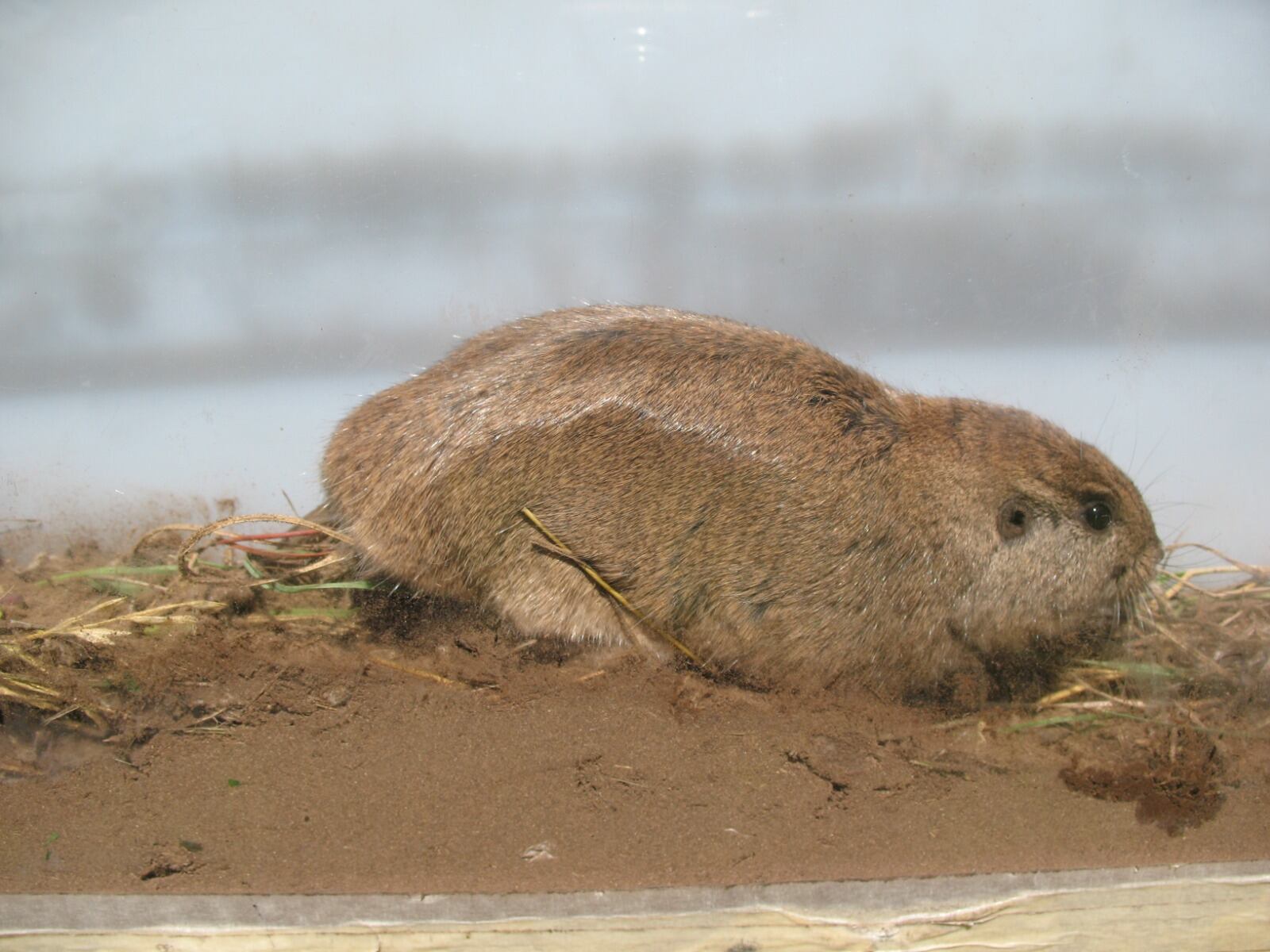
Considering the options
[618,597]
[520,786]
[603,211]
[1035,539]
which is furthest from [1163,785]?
[603,211]

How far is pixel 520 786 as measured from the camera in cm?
227

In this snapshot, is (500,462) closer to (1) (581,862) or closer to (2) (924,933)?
(1) (581,862)

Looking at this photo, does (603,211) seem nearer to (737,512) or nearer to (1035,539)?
(737,512)

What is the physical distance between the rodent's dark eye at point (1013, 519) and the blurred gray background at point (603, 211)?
0.63 m

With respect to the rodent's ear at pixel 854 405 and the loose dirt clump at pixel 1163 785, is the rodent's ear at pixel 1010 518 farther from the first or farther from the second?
the loose dirt clump at pixel 1163 785

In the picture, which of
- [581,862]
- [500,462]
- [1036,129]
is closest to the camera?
[581,862]

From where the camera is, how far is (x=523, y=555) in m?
2.65

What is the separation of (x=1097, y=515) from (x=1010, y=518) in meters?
0.24

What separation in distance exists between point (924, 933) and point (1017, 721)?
0.56 meters

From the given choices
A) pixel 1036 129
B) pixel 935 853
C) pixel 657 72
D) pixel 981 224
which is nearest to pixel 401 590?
pixel 935 853

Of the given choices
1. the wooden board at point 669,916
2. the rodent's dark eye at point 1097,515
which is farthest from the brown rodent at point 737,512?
the wooden board at point 669,916

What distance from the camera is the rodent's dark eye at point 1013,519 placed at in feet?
9.11

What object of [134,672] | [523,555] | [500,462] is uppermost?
[500,462]

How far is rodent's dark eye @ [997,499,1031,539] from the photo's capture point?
9.11 feet
